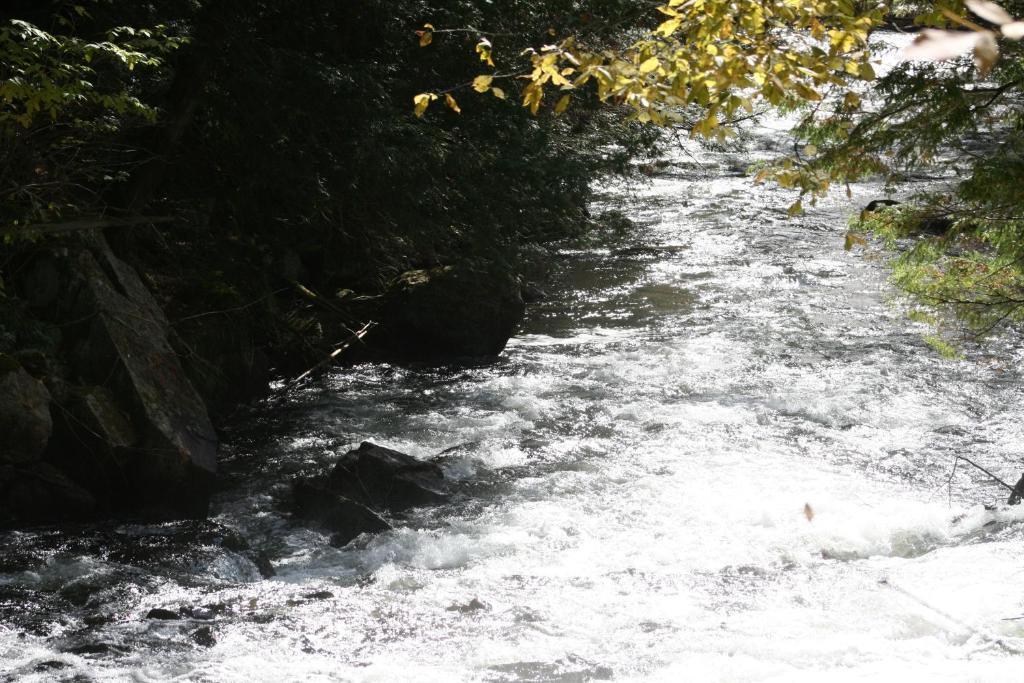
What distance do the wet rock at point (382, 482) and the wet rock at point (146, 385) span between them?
1119 millimetres

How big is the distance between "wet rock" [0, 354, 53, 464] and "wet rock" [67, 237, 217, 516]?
711 mm

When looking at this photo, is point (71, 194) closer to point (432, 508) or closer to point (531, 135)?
point (432, 508)

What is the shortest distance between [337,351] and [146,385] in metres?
3.43

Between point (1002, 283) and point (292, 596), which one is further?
point (1002, 283)

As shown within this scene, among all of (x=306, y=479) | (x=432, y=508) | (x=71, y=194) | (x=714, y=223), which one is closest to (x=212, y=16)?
(x=71, y=194)

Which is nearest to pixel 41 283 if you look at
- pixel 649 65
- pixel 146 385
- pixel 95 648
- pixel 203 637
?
pixel 146 385

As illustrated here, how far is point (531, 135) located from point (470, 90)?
38.6 inches

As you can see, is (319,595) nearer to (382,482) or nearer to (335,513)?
(335,513)

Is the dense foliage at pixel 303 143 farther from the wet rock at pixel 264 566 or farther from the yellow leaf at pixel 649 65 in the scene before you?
the yellow leaf at pixel 649 65

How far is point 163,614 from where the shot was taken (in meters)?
6.16

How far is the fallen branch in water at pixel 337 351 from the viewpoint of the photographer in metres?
11.0

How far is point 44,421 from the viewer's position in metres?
7.37

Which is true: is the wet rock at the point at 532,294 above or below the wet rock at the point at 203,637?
above

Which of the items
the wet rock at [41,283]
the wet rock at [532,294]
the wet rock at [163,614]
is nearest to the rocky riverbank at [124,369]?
the wet rock at [41,283]
